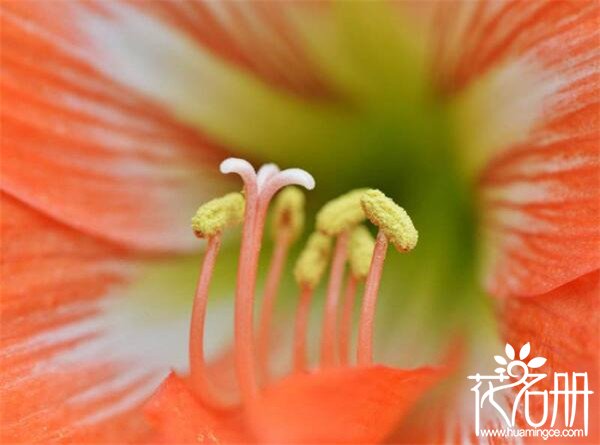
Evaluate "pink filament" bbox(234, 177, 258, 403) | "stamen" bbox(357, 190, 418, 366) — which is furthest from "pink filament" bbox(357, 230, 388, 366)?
"pink filament" bbox(234, 177, 258, 403)

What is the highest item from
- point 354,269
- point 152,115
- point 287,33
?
point 287,33

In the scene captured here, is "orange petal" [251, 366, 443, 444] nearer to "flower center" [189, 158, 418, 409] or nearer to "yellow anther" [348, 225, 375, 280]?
"flower center" [189, 158, 418, 409]

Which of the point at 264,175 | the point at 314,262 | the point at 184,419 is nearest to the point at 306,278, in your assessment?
the point at 314,262

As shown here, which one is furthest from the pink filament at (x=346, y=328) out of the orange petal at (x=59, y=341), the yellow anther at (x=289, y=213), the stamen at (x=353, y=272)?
the orange petal at (x=59, y=341)

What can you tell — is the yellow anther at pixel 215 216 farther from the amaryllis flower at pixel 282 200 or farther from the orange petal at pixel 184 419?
the orange petal at pixel 184 419

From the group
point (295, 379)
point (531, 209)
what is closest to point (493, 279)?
point (531, 209)

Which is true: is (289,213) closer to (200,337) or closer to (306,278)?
(306,278)

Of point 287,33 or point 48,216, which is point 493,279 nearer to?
point 287,33
